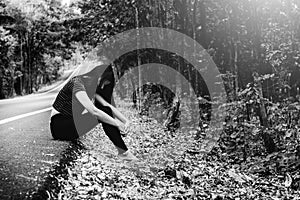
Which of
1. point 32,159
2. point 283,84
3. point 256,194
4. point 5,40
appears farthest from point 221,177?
point 5,40

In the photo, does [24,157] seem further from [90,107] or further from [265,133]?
[265,133]

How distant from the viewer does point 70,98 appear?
5.58 metres

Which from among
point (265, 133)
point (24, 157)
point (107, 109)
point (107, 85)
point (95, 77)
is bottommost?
point (265, 133)

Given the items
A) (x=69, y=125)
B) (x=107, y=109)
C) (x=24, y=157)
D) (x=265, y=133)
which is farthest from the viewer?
(x=265, y=133)

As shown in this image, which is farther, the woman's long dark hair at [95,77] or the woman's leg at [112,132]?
the woman's leg at [112,132]

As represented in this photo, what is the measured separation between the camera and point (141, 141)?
31.5 feet

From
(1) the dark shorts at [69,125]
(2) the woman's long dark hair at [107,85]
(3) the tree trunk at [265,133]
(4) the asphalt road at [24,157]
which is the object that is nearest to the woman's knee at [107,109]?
(2) the woman's long dark hair at [107,85]

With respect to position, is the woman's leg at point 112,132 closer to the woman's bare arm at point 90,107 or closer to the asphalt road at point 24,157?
the woman's bare arm at point 90,107

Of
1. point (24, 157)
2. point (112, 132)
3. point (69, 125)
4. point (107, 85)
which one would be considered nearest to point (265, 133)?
point (112, 132)

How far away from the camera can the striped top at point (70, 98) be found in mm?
5238

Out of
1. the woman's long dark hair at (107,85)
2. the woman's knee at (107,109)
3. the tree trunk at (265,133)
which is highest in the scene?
the woman's long dark hair at (107,85)

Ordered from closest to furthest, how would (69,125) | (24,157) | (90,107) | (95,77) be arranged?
(24,157) < (90,107) < (95,77) < (69,125)

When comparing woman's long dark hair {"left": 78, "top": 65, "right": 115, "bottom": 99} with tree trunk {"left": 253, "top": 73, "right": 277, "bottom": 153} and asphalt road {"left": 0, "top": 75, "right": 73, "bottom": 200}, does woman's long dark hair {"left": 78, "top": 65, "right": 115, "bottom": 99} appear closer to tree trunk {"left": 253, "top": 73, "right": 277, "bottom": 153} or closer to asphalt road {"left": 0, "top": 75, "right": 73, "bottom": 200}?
asphalt road {"left": 0, "top": 75, "right": 73, "bottom": 200}

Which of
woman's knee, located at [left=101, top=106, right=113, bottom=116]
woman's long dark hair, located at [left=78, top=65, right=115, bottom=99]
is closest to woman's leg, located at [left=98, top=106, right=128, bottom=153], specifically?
woman's knee, located at [left=101, top=106, right=113, bottom=116]
